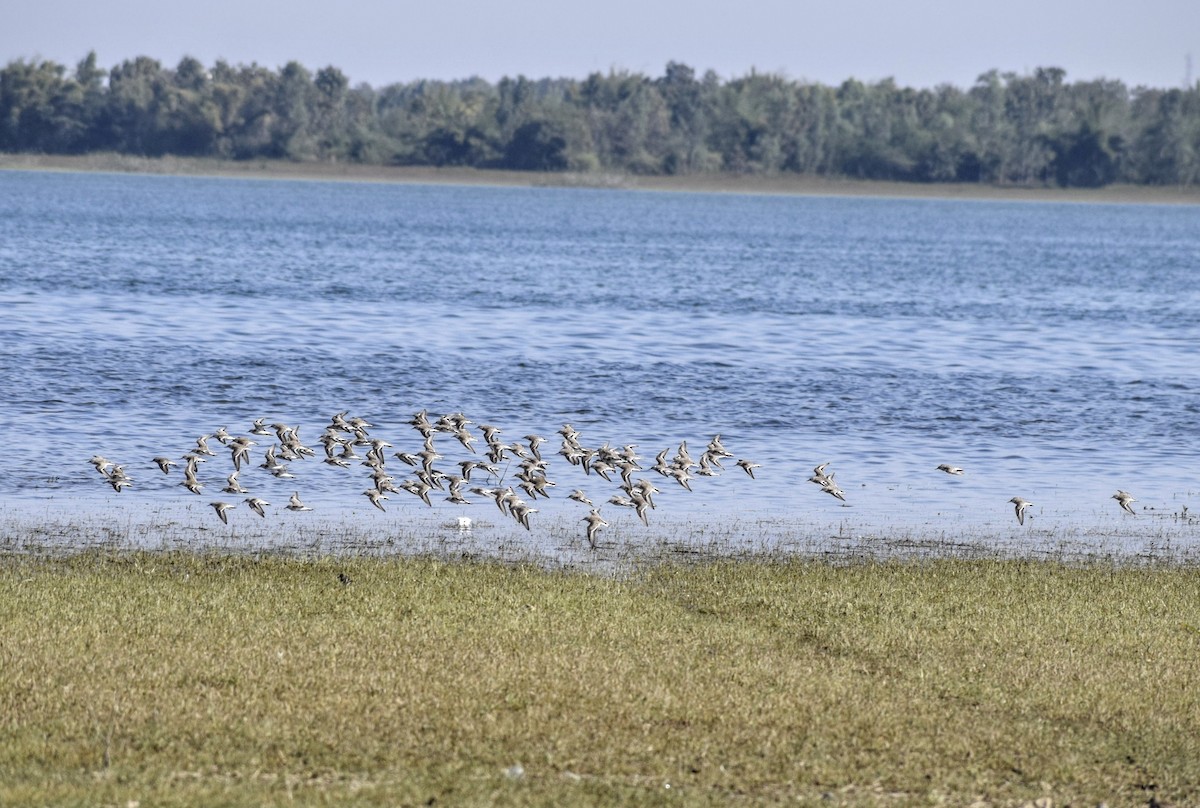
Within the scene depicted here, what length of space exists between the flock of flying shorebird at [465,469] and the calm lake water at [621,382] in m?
0.25

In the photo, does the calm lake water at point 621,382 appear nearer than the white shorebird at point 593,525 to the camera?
No

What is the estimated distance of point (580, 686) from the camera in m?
14.4

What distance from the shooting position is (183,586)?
18.0m

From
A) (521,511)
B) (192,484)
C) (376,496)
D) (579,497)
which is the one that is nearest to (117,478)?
(192,484)

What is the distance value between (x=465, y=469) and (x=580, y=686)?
36.3 ft

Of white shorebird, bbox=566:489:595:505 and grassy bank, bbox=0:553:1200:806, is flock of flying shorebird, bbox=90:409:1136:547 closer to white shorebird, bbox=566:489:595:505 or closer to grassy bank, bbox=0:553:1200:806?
white shorebird, bbox=566:489:595:505

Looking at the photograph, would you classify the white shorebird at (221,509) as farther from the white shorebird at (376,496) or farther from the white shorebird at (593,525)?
the white shorebird at (593,525)

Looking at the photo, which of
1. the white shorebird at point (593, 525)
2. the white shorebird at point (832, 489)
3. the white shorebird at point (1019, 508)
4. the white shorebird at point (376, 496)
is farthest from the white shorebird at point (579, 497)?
the white shorebird at point (1019, 508)

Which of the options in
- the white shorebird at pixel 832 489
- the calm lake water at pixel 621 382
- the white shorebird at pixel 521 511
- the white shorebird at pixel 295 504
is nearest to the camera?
the white shorebird at pixel 521 511

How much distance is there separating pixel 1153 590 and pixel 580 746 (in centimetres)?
917

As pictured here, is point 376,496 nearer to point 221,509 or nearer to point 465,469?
point 465,469

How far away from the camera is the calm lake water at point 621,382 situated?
924 inches

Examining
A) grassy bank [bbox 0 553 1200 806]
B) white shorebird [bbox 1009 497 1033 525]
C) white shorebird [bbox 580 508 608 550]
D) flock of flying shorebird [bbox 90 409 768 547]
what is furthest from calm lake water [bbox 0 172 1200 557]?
grassy bank [bbox 0 553 1200 806]

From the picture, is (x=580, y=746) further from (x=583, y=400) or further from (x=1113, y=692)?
(x=583, y=400)
